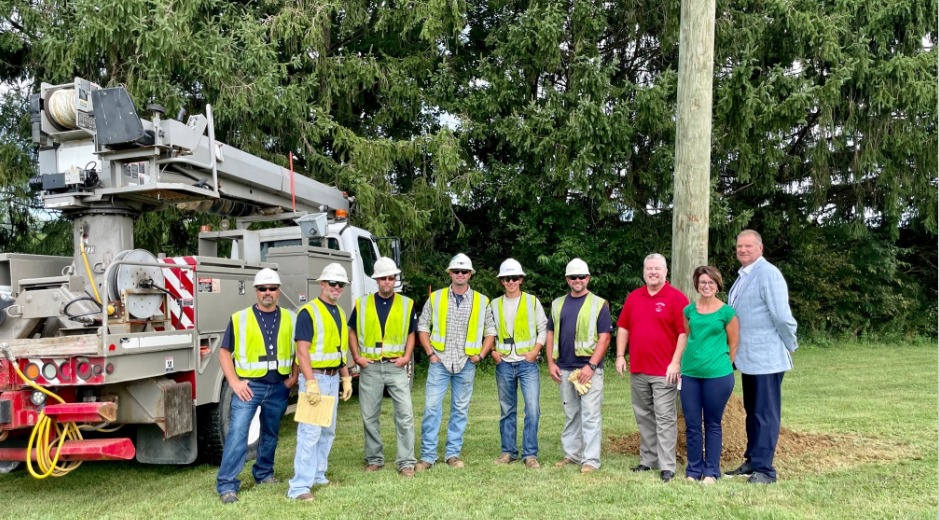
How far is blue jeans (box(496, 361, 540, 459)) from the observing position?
6598mm

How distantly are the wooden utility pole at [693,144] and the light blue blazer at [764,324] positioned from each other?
0.88m

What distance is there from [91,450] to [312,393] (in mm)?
1600

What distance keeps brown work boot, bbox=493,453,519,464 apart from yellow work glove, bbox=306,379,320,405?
1.80 meters

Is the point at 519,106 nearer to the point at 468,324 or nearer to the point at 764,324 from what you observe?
the point at 468,324

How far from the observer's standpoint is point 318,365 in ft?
19.6

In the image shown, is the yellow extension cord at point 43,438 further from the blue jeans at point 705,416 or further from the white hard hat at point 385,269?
the blue jeans at point 705,416

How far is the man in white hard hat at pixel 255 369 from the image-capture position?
5695mm

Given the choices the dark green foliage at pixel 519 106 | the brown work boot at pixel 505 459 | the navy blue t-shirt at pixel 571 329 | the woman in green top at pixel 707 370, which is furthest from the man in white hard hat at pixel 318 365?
the dark green foliage at pixel 519 106

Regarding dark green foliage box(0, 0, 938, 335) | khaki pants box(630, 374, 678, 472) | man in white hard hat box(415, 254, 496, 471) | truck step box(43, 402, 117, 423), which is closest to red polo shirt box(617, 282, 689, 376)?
khaki pants box(630, 374, 678, 472)

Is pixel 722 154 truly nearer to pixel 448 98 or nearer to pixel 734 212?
pixel 734 212

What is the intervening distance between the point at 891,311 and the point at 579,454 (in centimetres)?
1585

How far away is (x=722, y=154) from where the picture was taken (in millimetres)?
15195

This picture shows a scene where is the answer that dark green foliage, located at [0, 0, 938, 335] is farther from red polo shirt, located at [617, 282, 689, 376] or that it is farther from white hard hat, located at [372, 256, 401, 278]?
red polo shirt, located at [617, 282, 689, 376]

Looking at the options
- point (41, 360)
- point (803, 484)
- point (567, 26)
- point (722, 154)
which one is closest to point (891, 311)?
point (722, 154)
